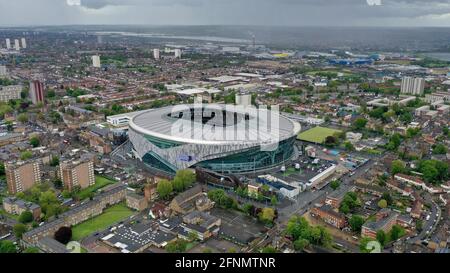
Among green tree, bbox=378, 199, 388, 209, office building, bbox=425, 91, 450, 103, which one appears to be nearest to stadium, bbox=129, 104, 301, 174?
green tree, bbox=378, 199, 388, 209

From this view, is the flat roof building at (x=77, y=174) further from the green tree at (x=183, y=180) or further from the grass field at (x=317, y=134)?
the grass field at (x=317, y=134)

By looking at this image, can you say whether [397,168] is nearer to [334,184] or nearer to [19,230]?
[334,184]

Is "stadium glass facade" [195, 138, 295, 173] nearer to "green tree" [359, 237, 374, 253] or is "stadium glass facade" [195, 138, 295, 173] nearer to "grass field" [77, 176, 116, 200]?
"grass field" [77, 176, 116, 200]

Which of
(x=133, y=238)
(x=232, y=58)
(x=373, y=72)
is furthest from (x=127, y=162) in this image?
(x=232, y=58)

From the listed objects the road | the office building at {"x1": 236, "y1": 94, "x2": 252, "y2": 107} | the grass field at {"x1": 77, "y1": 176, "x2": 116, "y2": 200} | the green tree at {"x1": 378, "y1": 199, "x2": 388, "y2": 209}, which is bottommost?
the road
